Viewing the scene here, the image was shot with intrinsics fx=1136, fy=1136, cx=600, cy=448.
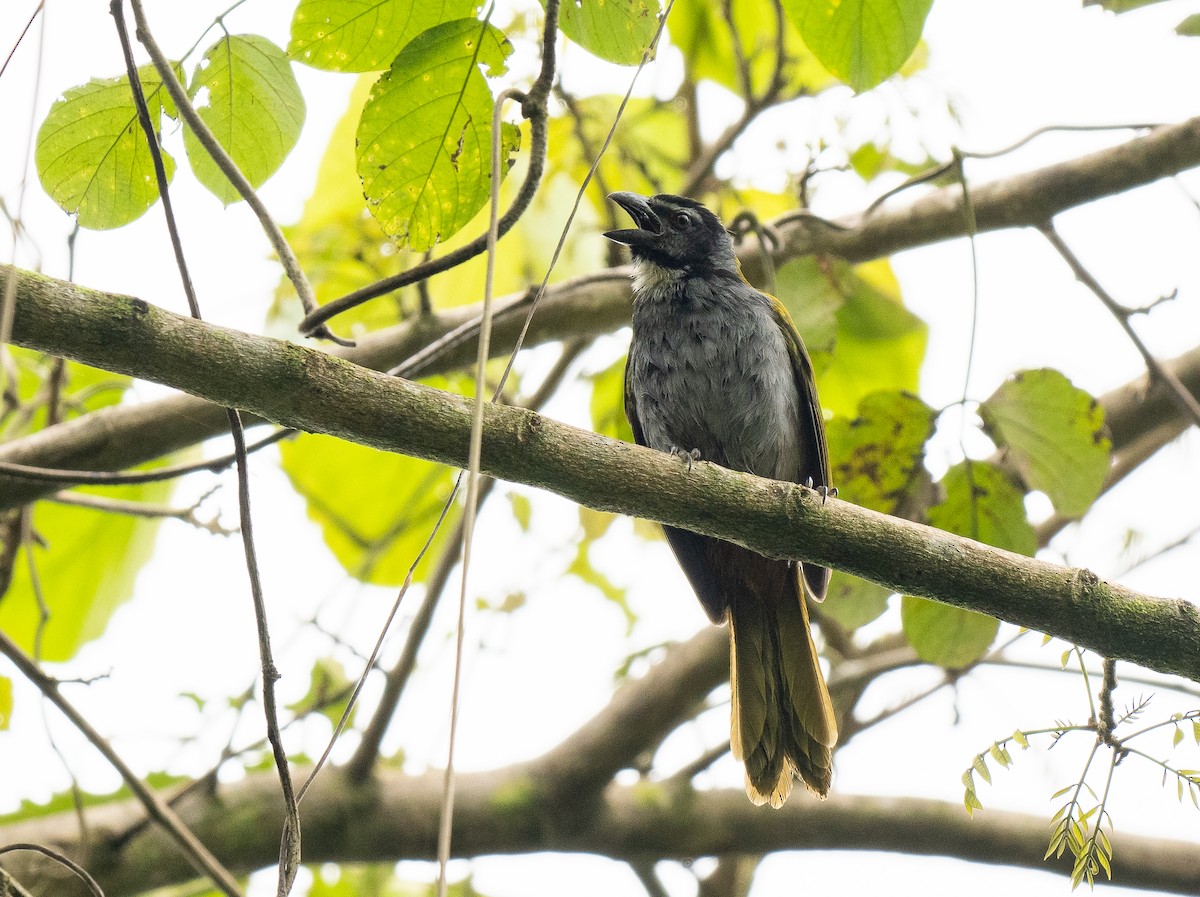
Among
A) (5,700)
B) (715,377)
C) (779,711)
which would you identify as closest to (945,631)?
(779,711)

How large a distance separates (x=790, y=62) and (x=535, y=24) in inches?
45.1

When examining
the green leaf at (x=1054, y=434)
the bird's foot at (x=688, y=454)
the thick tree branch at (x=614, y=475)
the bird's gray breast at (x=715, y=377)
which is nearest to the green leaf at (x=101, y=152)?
A: the thick tree branch at (x=614, y=475)

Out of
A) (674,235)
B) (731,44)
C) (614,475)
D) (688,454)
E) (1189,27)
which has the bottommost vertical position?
(614,475)

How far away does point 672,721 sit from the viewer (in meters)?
4.32

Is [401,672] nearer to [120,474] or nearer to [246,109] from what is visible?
[120,474]

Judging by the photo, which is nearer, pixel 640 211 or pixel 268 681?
pixel 268 681

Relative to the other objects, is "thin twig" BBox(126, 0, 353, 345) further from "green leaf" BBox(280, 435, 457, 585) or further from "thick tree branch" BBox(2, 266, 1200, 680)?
"green leaf" BBox(280, 435, 457, 585)

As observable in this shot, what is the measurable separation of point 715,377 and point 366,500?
5.33 feet

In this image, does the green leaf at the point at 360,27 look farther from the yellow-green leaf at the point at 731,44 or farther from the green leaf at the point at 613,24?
the yellow-green leaf at the point at 731,44

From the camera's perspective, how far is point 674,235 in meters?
4.41

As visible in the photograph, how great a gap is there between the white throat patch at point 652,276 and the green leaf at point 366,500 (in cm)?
117

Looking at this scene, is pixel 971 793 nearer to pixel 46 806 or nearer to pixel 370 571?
pixel 370 571

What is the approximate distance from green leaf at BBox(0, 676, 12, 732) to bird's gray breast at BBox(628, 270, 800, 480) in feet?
8.29

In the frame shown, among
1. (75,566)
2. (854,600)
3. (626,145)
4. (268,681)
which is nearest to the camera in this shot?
(268,681)
